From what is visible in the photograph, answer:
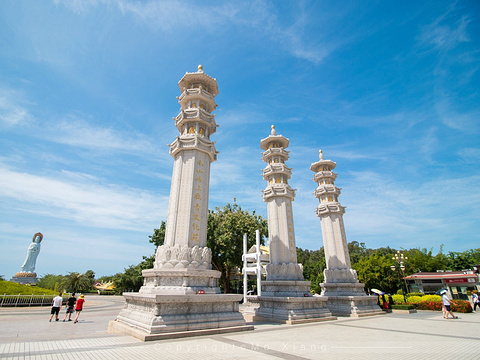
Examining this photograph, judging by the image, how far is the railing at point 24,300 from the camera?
76.0ft

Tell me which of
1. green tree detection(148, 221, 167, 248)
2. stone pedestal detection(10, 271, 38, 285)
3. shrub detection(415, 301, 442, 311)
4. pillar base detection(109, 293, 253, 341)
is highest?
green tree detection(148, 221, 167, 248)

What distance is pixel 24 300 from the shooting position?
24.2 m

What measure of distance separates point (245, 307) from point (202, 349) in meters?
10.9

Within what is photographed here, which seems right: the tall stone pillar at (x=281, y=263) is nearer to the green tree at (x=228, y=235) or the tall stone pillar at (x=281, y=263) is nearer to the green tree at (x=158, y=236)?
the green tree at (x=228, y=235)

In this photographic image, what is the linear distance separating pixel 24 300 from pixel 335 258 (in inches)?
1170

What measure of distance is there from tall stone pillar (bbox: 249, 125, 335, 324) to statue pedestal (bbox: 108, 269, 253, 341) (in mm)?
4687

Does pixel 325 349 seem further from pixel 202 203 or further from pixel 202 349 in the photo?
pixel 202 203

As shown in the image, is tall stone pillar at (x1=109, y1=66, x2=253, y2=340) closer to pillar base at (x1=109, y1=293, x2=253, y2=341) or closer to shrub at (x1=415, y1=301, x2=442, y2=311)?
pillar base at (x1=109, y1=293, x2=253, y2=341)

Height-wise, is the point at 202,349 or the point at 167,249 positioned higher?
the point at 167,249

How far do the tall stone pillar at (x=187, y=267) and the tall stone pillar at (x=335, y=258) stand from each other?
1160cm

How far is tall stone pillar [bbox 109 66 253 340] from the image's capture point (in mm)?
9633

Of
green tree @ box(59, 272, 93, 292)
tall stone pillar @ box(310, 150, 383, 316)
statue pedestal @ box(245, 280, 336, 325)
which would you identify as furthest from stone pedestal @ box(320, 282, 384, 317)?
green tree @ box(59, 272, 93, 292)

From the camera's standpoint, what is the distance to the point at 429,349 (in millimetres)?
8000

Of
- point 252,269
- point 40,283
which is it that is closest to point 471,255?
point 252,269
